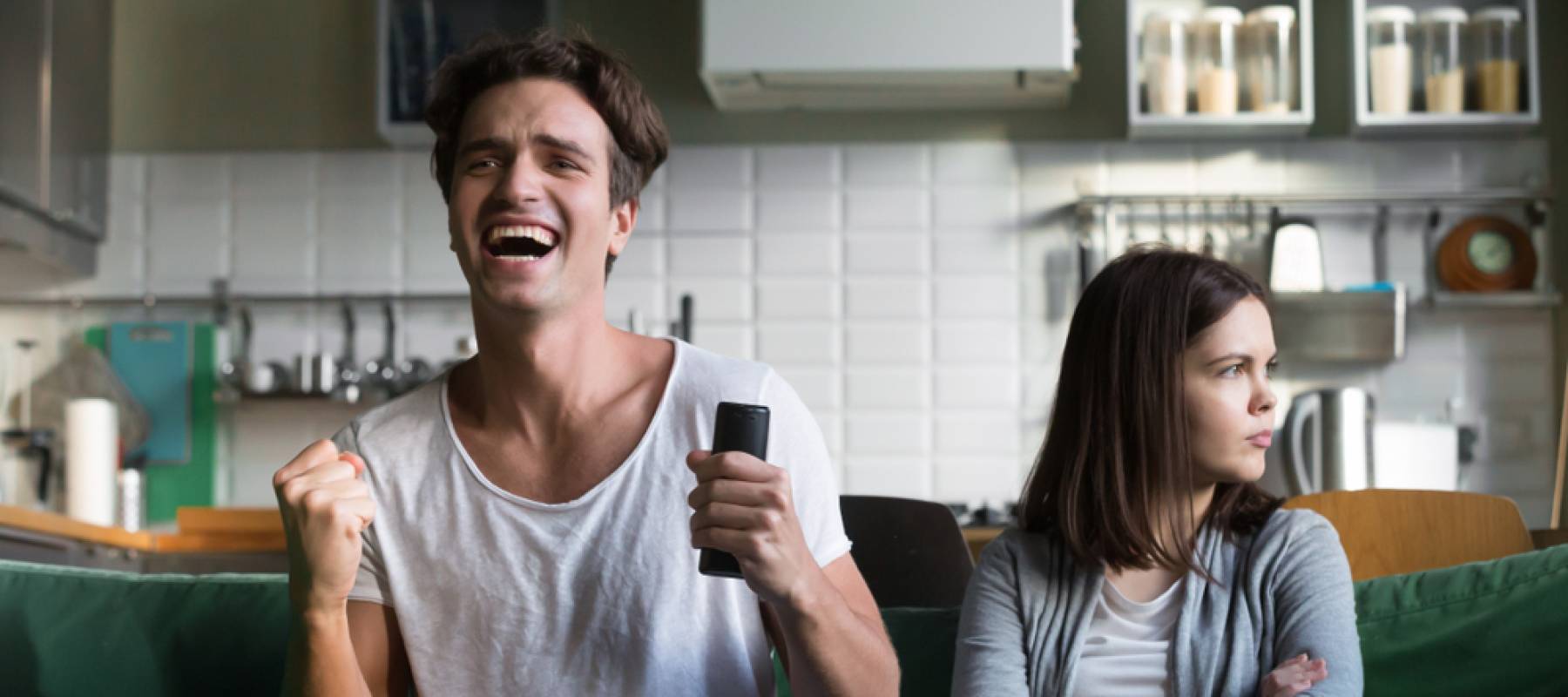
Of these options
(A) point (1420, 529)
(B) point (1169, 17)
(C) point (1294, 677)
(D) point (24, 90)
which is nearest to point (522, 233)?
(C) point (1294, 677)

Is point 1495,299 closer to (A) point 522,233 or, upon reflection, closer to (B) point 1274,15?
(B) point 1274,15

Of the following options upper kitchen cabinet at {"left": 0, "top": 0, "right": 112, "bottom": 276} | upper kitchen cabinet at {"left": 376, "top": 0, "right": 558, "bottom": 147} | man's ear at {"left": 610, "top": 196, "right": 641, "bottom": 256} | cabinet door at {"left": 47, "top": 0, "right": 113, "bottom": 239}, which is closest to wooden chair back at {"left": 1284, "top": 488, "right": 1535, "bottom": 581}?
Result: man's ear at {"left": 610, "top": 196, "right": 641, "bottom": 256}

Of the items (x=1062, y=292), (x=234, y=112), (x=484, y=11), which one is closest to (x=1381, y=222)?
(x=1062, y=292)

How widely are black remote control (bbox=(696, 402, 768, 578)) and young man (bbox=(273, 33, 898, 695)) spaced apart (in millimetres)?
91

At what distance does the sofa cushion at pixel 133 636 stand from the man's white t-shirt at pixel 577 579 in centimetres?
19

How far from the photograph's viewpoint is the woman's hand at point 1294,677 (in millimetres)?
1316

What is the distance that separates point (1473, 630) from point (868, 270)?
8.41 ft

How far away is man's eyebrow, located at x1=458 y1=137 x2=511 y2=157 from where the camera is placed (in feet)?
4.42

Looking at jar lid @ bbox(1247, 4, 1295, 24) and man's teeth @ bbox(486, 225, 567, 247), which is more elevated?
jar lid @ bbox(1247, 4, 1295, 24)

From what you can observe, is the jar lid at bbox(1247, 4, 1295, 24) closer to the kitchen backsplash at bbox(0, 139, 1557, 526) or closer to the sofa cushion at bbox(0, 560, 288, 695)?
the kitchen backsplash at bbox(0, 139, 1557, 526)

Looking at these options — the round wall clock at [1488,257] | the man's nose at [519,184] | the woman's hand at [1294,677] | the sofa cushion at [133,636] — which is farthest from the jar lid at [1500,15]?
the sofa cushion at [133,636]

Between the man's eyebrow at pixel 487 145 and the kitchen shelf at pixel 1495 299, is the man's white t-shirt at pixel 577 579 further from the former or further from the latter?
the kitchen shelf at pixel 1495 299

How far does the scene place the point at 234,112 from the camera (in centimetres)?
398

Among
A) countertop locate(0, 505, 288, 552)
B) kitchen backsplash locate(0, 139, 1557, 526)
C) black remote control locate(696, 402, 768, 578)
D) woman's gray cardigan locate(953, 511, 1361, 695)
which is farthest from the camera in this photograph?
kitchen backsplash locate(0, 139, 1557, 526)
